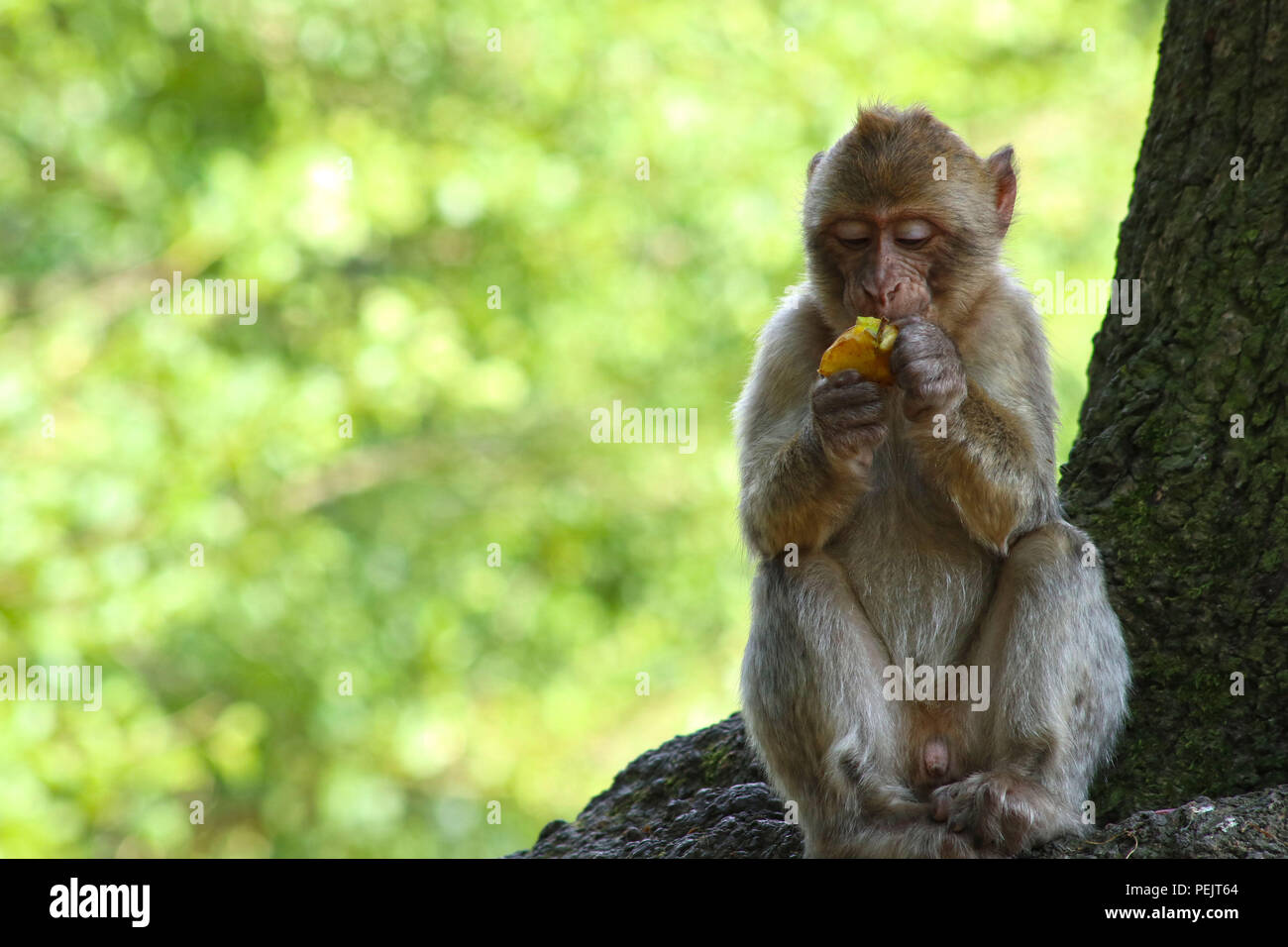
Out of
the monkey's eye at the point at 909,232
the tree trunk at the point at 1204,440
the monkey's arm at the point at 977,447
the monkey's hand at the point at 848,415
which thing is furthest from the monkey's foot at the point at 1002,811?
the monkey's eye at the point at 909,232

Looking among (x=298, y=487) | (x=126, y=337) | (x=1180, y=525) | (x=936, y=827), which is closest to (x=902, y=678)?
(x=936, y=827)

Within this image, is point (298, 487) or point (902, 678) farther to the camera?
point (298, 487)

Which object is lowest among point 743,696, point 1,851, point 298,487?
point 1,851

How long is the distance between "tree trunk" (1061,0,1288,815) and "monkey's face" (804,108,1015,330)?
693mm

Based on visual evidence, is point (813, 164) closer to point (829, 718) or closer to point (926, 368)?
point (926, 368)

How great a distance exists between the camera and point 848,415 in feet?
13.4

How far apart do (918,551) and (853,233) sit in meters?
0.99

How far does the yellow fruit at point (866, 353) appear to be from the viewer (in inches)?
161

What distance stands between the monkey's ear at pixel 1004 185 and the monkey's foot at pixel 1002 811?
1.81 metres

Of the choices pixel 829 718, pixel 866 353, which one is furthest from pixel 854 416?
pixel 829 718

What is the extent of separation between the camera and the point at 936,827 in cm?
395

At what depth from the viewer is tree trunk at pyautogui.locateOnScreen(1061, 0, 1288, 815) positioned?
4.20 meters

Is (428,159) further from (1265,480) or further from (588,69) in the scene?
(1265,480)
